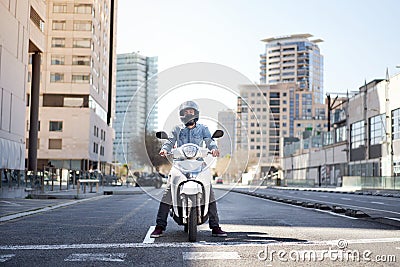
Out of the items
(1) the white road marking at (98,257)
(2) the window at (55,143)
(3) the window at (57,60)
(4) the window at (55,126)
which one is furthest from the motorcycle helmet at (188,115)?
(3) the window at (57,60)

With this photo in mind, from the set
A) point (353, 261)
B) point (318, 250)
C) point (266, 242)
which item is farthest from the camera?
point (266, 242)

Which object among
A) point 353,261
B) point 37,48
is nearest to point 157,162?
point 353,261

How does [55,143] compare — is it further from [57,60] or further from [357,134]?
[357,134]

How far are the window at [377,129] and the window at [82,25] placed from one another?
36361 mm

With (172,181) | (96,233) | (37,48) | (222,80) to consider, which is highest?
(37,48)

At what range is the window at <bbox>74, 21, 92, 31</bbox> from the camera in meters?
74.2

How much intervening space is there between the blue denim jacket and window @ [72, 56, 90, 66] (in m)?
67.7

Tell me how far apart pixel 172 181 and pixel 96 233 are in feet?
6.57

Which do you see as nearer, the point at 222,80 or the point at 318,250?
the point at 318,250

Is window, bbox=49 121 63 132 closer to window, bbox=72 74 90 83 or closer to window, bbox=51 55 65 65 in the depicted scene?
window, bbox=72 74 90 83

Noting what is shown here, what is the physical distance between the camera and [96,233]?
947 centimetres

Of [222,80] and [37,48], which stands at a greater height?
[37,48]

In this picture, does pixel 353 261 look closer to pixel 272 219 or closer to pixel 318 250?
pixel 318 250

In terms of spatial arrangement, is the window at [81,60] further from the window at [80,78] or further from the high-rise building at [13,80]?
the high-rise building at [13,80]
